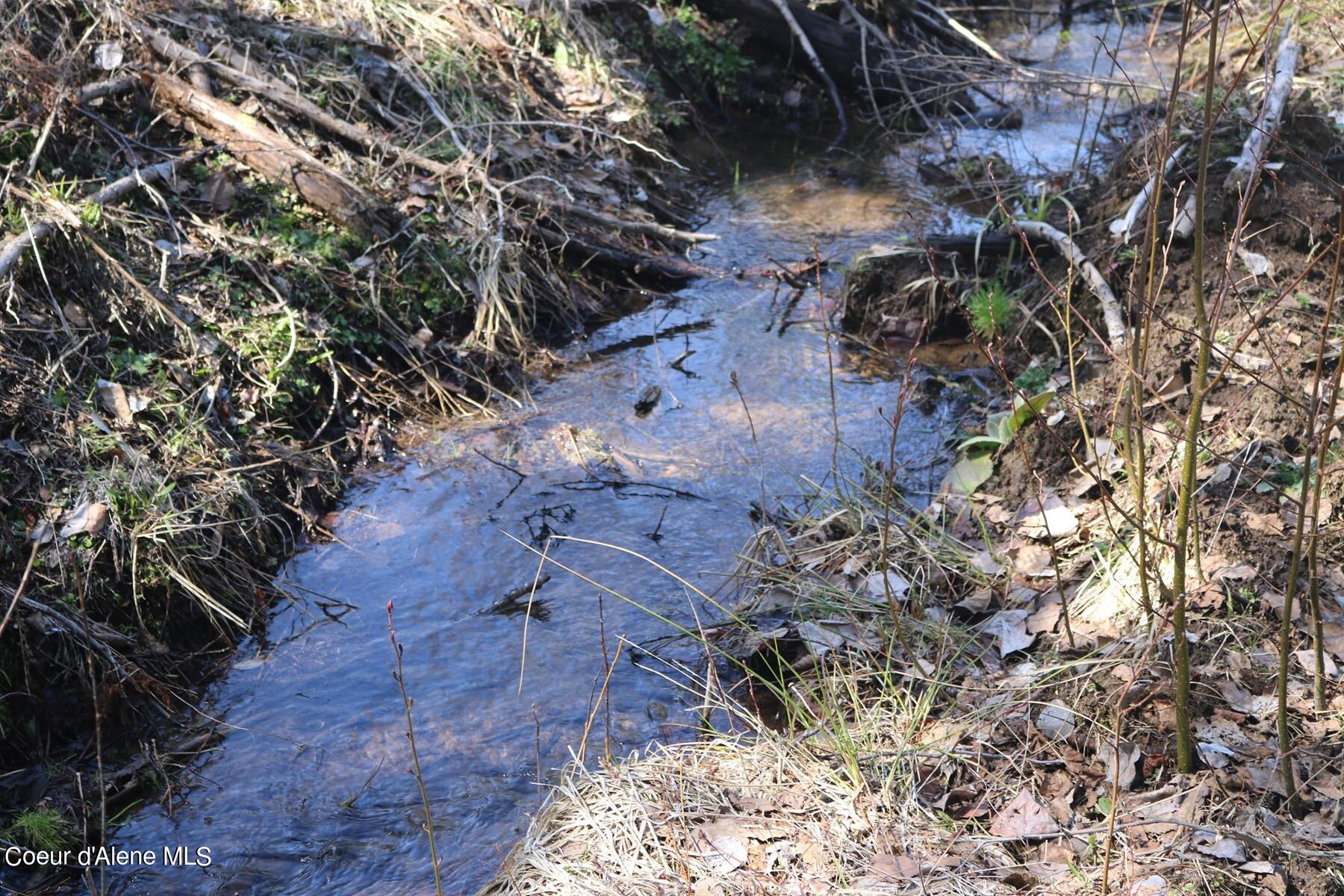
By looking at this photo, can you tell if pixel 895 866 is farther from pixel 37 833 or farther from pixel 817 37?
pixel 817 37

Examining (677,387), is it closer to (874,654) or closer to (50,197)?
(874,654)

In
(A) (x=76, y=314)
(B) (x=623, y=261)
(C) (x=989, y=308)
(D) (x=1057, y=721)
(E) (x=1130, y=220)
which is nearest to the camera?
(D) (x=1057, y=721)

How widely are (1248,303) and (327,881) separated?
12.9 ft

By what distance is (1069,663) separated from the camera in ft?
9.73

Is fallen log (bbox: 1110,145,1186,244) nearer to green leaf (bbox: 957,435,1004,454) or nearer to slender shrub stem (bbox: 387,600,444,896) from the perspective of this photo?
green leaf (bbox: 957,435,1004,454)

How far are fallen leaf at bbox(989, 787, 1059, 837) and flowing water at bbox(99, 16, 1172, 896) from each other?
3.24ft

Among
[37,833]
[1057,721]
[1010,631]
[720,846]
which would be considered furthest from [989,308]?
[37,833]

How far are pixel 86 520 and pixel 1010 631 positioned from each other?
3.08 meters

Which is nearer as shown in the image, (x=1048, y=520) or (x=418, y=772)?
(x=418, y=772)

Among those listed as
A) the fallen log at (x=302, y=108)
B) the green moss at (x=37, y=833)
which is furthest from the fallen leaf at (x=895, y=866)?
the fallen log at (x=302, y=108)

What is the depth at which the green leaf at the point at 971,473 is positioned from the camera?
4137mm

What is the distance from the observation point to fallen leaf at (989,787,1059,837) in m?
2.56

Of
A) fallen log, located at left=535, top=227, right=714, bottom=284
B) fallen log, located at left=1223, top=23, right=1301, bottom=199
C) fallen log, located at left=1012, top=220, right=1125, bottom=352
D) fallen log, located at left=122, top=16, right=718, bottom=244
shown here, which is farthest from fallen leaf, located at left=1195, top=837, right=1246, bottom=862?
fallen log, located at left=122, top=16, right=718, bottom=244

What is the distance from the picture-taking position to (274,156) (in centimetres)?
523
